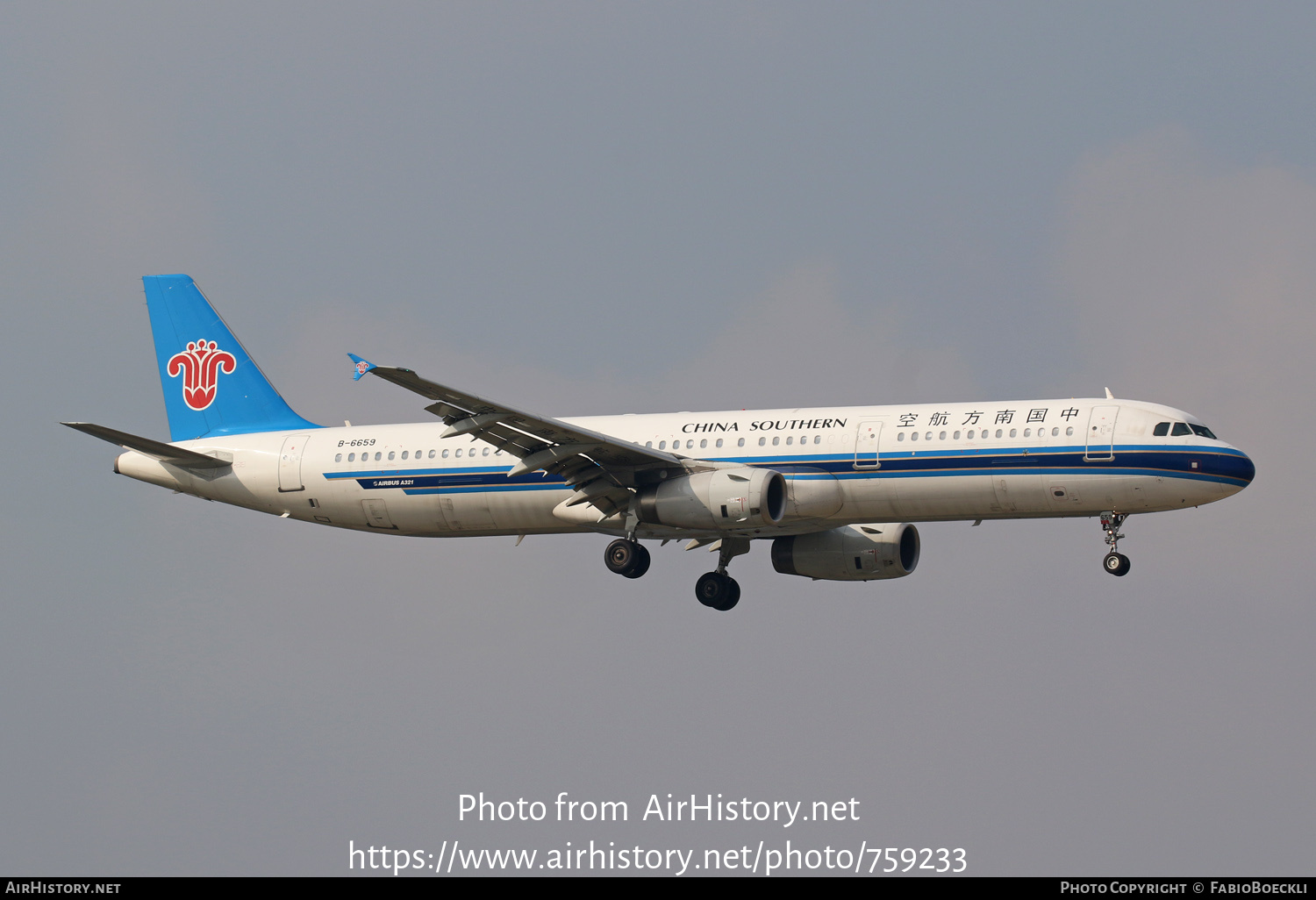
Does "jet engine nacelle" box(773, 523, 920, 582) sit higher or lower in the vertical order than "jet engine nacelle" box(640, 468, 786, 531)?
higher

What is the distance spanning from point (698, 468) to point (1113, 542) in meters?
11.5

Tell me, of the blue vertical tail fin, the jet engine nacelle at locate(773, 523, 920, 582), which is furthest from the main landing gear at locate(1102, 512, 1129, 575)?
the blue vertical tail fin

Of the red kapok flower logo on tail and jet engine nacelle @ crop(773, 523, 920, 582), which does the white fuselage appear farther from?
jet engine nacelle @ crop(773, 523, 920, 582)

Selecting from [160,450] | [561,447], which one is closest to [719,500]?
[561,447]

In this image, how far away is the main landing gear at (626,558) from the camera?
48.3 m

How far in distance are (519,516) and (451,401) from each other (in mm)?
8244

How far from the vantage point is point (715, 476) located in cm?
4600

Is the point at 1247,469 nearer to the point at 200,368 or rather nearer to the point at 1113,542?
the point at 1113,542

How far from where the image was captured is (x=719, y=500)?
149ft

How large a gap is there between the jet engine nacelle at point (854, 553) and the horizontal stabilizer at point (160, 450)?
18.3 metres

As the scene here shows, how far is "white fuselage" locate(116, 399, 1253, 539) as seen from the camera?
4431 centimetres

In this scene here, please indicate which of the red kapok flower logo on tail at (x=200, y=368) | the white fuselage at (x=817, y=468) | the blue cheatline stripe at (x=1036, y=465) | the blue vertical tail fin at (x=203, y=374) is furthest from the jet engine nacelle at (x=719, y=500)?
the red kapok flower logo on tail at (x=200, y=368)

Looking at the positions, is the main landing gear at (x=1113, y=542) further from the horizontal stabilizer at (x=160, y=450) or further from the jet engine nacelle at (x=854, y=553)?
Result: the horizontal stabilizer at (x=160, y=450)

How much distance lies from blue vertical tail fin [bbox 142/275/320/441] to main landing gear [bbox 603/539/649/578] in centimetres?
1241
